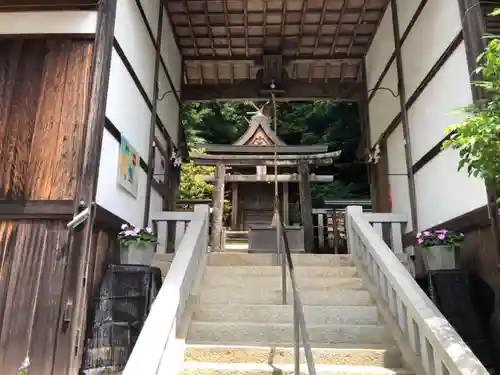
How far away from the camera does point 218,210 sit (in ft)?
26.9

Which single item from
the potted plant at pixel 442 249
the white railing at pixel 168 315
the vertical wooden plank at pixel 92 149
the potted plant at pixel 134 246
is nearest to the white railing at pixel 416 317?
the potted plant at pixel 442 249

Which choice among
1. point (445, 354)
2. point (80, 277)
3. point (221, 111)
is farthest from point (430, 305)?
point (221, 111)

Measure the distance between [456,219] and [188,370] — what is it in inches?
132

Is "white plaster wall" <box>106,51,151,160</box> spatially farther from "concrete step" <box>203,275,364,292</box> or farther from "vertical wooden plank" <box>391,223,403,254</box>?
"vertical wooden plank" <box>391,223,403,254</box>

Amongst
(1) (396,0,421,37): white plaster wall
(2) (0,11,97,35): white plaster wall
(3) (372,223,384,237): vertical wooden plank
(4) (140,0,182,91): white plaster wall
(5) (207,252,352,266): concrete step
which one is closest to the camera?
(2) (0,11,97,35): white plaster wall

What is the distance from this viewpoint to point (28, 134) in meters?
4.36

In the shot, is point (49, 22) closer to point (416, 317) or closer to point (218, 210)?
point (218, 210)

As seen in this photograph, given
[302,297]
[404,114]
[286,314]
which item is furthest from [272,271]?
[404,114]

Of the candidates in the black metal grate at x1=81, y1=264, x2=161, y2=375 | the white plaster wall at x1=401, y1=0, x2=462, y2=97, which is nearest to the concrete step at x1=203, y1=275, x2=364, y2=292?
the black metal grate at x1=81, y1=264, x2=161, y2=375

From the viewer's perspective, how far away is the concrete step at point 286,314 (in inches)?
171

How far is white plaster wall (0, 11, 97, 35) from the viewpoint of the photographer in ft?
15.2

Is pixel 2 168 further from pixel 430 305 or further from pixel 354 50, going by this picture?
pixel 354 50

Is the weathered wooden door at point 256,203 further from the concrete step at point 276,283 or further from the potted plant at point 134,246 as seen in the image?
the potted plant at point 134,246

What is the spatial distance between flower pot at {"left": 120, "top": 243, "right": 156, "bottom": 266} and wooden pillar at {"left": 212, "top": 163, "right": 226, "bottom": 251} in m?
3.16
